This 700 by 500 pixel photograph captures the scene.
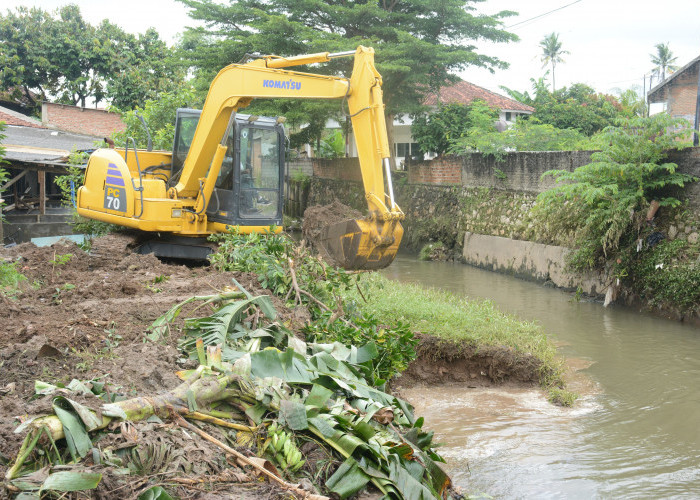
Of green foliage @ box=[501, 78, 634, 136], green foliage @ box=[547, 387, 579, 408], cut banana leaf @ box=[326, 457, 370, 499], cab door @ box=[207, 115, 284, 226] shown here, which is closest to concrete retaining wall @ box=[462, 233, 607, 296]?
green foliage @ box=[547, 387, 579, 408]

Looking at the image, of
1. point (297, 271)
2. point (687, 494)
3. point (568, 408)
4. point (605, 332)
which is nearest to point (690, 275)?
point (605, 332)

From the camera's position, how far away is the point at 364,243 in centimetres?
853

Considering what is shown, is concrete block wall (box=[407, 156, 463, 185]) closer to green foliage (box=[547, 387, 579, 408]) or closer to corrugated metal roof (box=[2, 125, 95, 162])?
corrugated metal roof (box=[2, 125, 95, 162])

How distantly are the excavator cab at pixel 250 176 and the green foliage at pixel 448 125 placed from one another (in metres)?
9.42

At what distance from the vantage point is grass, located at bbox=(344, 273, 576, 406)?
7746mm

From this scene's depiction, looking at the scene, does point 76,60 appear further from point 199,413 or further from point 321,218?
point 199,413

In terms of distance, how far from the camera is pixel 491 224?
1681 cm

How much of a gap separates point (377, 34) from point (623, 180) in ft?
39.5

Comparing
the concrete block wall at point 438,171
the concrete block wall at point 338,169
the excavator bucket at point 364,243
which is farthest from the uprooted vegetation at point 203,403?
the concrete block wall at point 338,169

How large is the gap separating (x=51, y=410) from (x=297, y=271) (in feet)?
14.5

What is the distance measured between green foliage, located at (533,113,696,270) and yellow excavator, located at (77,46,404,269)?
13.6ft

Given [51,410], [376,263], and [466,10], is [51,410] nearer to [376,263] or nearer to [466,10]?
[376,263]

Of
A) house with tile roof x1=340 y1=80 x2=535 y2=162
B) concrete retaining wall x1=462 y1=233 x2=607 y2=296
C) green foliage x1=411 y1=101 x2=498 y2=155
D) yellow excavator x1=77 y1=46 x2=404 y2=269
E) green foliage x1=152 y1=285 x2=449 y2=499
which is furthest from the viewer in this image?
house with tile roof x1=340 y1=80 x2=535 y2=162

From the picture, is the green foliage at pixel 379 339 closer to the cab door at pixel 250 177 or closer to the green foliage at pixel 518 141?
the cab door at pixel 250 177
